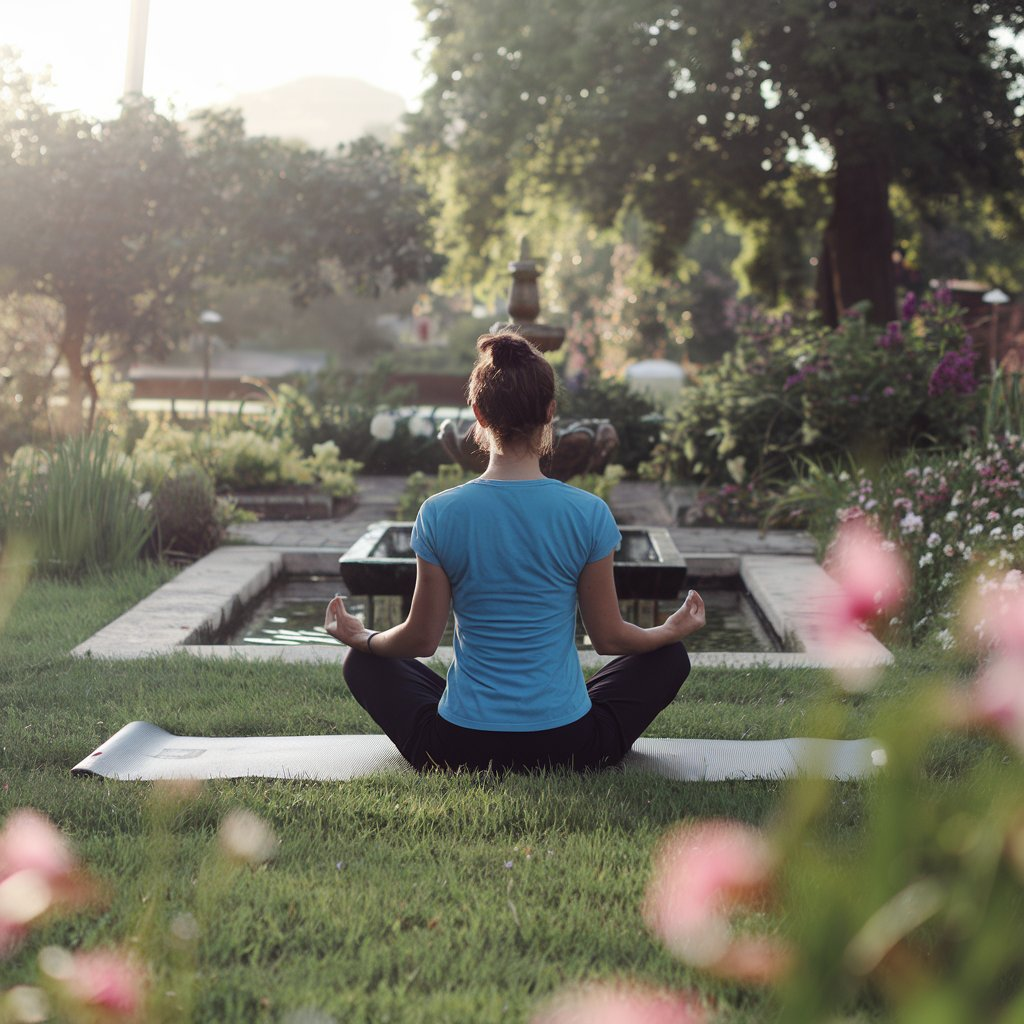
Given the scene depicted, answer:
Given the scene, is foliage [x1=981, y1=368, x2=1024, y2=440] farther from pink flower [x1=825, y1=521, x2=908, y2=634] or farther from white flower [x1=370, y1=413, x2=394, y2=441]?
white flower [x1=370, y1=413, x2=394, y2=441]

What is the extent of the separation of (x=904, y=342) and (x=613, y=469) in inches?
99.7

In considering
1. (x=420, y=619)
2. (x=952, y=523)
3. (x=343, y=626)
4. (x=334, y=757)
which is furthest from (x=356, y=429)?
(x=420, y=619)

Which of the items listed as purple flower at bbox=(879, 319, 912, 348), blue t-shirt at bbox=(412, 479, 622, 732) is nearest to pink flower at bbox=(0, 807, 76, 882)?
blue t-shirt at bbox=(412, 479, 622, 732)

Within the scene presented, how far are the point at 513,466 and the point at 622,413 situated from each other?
11337 millimetres

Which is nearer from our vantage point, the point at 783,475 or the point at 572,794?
the point at 572,794

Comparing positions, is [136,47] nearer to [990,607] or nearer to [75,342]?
[75,342]

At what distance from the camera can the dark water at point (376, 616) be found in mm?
6434

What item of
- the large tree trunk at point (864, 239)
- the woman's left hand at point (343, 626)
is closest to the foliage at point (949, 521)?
the woman's left hand at point (343, 626)

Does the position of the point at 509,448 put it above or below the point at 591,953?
above

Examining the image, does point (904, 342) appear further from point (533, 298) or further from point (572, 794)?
point (572, 794)

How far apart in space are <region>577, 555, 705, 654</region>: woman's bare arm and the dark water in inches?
101

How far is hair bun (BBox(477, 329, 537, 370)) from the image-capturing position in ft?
10.8

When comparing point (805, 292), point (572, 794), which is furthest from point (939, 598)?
point (805, 292)

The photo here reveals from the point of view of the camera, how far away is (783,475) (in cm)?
1058
